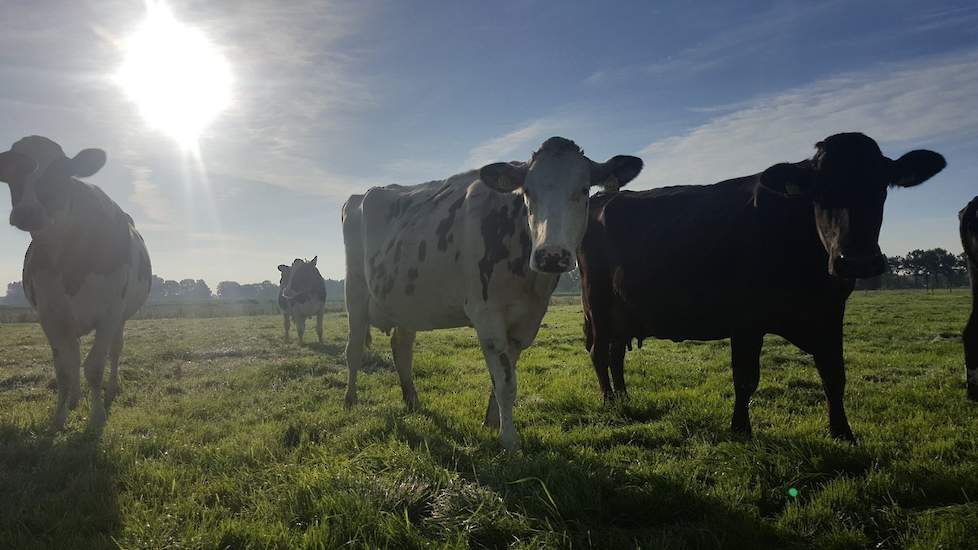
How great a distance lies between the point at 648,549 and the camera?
301cm

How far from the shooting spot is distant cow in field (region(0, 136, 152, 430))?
6332 mm

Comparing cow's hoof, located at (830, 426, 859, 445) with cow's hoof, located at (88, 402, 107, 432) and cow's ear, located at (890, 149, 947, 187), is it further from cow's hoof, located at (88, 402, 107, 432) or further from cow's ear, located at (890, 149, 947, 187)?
cow's hoof, located at (88, 402, 107, 432)

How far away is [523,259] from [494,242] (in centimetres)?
37

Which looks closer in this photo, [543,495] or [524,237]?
[543,495]

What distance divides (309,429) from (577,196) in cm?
380

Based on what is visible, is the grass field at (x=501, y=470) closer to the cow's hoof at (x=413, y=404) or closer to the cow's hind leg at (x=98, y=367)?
the cow's hoof at (x=413, y=404)

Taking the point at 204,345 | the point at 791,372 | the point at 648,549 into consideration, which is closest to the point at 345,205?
the point at 648,549

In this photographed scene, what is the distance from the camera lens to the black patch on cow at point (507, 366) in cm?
518

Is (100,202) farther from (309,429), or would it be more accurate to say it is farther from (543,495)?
(543,495)

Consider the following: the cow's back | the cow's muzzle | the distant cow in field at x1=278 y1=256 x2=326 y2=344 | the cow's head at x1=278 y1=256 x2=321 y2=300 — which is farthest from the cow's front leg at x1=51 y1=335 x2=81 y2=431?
the cow's head at x1=278 y1=256 x2=321 y2=300

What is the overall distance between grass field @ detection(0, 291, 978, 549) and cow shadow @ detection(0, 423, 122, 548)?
17mm

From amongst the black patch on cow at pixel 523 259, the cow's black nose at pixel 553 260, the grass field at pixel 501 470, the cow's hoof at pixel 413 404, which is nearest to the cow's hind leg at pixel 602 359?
the grass field at pixel 501 470

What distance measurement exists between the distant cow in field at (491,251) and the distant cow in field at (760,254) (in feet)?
4.59

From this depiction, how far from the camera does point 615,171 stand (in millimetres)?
5207
